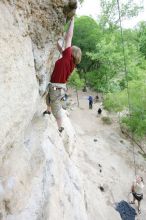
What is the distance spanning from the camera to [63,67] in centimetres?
647

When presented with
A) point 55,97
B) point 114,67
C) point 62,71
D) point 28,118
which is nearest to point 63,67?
point 62,71

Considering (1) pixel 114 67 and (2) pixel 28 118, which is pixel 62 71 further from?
(1) pixel 114 67

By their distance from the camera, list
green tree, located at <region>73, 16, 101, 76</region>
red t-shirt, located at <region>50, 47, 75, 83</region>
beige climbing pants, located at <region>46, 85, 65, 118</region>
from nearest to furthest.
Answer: red t-shirt, located at <region>50, 47, 75, 83</region> → beige climbing pants, located at <region>46, 85, 65, 118</region> → green tree, located at <region>73, 16, 101, 76</region>

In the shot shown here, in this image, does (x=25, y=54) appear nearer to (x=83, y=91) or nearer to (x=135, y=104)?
(x=135, y=104)

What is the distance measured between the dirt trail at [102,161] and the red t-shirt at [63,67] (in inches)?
207

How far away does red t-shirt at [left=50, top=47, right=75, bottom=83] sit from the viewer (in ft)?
20.9

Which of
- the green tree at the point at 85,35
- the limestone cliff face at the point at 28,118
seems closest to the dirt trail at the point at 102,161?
the limestone cliff face at the point at 28,118

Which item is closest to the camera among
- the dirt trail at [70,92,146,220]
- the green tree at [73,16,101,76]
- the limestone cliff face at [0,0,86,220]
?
the limestone cliff face at [0,0,86,220]

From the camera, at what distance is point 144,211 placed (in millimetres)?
14016

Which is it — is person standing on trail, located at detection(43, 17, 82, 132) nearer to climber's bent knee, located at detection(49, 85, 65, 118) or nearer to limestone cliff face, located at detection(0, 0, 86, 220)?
climber's bent knee, located at detection(49, 85, 65, 118)

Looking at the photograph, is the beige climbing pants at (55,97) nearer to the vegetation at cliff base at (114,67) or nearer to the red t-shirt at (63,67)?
the red t-shirt at (63,67)

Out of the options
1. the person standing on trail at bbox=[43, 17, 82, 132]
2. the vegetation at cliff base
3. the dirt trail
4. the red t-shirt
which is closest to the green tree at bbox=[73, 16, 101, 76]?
the vegetation at cliff base

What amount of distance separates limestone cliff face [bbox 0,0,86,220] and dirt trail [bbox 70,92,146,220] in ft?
11.9

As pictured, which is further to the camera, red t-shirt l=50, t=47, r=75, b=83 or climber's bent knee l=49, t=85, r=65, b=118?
climber's bent knee l=49, t=85, r=65, b=118
